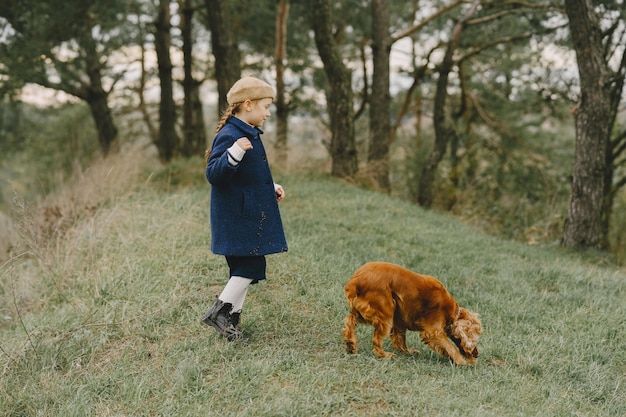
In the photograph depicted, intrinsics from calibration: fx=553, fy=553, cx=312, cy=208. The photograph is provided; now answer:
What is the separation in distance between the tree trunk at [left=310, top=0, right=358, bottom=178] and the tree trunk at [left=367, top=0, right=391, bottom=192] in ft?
3.00

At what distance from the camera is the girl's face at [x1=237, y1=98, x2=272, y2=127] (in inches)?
153

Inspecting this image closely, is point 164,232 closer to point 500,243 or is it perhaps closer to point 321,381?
point 321,381

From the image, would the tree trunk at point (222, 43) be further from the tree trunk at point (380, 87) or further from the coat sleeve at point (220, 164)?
the coat sleeve at point (220, 164)

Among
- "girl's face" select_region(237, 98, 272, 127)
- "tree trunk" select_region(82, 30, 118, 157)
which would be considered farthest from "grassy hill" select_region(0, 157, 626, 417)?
"tree trunk" select_region(82, 30, 118, 157)

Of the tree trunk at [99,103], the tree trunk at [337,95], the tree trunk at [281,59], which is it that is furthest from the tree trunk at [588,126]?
the tree trunk at [99,103]

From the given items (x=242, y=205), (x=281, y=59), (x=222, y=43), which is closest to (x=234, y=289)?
(x=242, y=205)

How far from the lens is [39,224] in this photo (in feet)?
22.0

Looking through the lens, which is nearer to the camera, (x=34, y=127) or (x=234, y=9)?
(x=234, y=9)

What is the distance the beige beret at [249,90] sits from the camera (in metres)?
3.84

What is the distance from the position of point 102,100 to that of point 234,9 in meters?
4.29

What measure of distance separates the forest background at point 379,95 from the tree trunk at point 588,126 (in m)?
0.02

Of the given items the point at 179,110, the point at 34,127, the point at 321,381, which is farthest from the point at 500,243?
the point at 34,127

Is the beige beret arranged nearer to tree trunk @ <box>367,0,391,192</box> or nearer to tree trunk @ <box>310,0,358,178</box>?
tree trunk @ <box>310,0,358,178</box>

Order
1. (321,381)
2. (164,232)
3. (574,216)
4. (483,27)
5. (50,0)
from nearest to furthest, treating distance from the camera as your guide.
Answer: (321,381) < (164,232) < (574,216) < (50,0) < (483,27)
